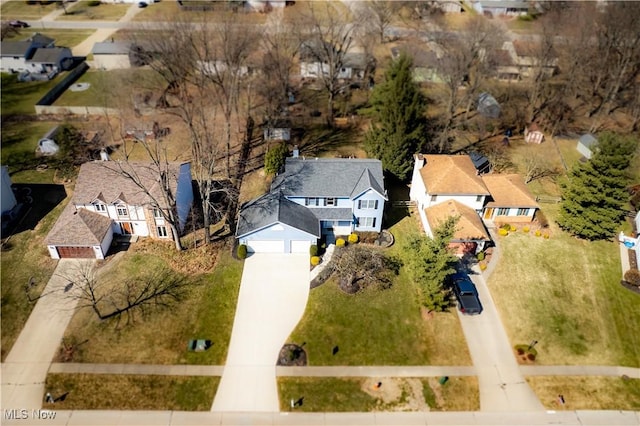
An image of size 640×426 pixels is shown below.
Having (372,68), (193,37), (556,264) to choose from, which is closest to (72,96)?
(193,37)

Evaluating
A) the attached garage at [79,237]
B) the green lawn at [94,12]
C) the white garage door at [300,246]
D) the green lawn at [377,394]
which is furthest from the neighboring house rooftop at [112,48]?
the green lawn at [377,394]

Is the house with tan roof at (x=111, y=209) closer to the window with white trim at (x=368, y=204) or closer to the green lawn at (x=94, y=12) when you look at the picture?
the window with white trim at (x=368, y=204)

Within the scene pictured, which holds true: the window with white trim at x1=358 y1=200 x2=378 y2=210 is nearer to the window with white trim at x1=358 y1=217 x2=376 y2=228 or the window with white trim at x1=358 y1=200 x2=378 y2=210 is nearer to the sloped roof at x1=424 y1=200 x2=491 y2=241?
the window with white trim at x1=358 y1=217 x2=376 y2=228

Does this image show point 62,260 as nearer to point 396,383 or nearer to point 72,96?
point 396,383

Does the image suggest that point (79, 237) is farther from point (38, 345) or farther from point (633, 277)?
point (633, 277)

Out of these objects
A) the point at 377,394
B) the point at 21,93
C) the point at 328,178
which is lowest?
the point at 377,394

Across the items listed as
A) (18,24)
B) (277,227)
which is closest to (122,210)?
(277,227)

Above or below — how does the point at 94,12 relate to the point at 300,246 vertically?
above
